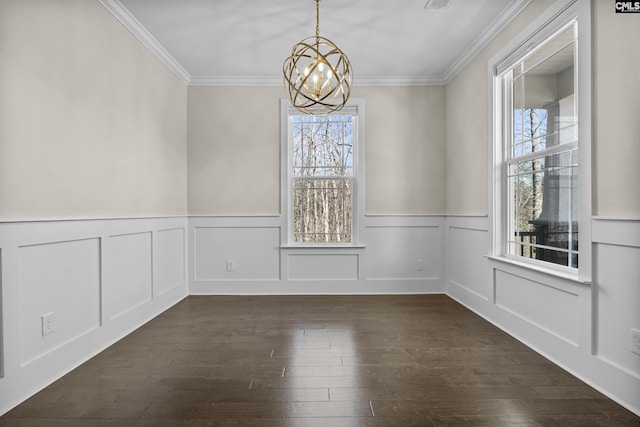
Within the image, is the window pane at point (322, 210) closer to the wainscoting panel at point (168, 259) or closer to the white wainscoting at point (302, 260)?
the white wainscoting at point (302, 260)

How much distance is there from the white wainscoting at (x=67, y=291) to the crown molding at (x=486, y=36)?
3.49 metres

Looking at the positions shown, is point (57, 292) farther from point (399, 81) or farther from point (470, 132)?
point (399, 81)

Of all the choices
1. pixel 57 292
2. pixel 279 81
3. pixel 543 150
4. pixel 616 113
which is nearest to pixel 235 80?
pixel 279 81

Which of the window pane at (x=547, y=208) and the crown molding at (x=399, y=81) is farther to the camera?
the crown molding at (x=399, y=81)

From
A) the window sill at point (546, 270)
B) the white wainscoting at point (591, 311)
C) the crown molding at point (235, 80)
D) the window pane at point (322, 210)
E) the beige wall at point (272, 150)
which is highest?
the crown molding at point (235, 80)

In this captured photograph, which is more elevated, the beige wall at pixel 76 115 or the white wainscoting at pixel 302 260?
the beige wall at pixel 76 115

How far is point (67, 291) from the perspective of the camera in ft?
7.79

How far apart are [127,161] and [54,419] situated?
1.95 m

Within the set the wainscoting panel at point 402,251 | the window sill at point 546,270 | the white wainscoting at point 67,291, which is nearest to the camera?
the white wainscoting at point 67,291

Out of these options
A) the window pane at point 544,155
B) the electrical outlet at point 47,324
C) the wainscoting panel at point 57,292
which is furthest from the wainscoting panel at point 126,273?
the window pane at point 544,155

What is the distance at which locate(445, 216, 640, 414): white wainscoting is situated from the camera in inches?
75.3

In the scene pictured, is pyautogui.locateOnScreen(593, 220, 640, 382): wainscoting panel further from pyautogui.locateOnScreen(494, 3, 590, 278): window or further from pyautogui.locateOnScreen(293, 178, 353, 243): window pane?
pyautogui.locateOnScreen(293, 178, 353, 243): window pane

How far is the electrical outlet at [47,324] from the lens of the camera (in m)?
2.17

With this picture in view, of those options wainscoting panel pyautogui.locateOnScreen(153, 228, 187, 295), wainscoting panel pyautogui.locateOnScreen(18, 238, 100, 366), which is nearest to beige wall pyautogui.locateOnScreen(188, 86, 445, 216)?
wainscoting panel pyautogui.locateOnScreen(153, 228, 187, 295)
